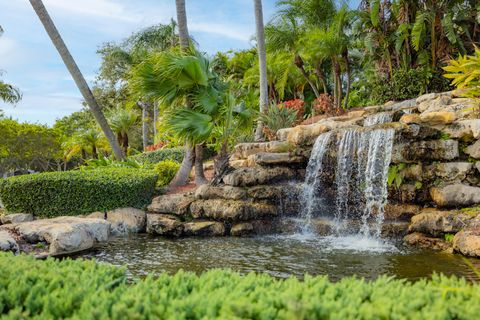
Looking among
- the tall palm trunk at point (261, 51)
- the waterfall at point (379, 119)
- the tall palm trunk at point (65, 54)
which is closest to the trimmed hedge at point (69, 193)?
the tall palm trunk at point (65, 54)

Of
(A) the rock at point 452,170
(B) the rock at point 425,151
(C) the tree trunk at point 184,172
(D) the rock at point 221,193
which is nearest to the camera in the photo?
(A) the rock at point 452,170

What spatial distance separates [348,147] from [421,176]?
81.7 inches

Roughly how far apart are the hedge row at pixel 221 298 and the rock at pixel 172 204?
7.80m

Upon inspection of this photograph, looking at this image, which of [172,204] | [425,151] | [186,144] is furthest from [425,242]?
[186,144]

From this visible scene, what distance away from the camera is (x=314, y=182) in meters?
11.7

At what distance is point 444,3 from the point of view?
1762cm

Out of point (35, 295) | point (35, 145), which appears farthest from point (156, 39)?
point (35, 295)

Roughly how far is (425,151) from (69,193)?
933 centimetres

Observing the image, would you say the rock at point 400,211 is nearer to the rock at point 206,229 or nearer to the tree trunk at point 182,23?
the rock at point 206,229

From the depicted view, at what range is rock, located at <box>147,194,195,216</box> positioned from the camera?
1150 centimetres

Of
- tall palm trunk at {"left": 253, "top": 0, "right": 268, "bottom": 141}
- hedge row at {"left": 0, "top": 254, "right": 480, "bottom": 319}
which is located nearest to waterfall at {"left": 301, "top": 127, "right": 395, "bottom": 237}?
tall palm trunk at {"left": 253, "top": 0, "right": 268, "bottom": 141}

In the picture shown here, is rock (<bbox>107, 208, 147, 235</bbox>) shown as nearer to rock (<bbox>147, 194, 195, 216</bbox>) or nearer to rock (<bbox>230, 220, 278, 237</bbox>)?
rock (<bbox>147, 194, 195, 216</bbox>)

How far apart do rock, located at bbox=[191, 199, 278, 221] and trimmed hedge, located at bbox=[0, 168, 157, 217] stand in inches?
93.2

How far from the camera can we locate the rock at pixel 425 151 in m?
10.1
